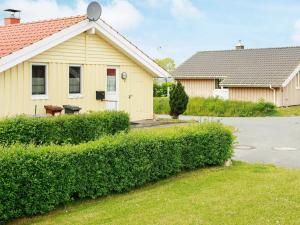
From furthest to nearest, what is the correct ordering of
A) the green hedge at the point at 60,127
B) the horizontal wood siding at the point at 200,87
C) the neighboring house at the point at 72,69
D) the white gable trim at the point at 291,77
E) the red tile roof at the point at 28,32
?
the horizontal wood siding at the point at 200,87, the white gable trim at the point at 291,77, the red tile roof at the point at 28,32, the neighboring house at the point at 72,69, the green hedge at the point at 60,127

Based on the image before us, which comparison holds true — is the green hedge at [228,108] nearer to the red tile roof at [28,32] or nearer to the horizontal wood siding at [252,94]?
the horizontal wood siding at [252,94]

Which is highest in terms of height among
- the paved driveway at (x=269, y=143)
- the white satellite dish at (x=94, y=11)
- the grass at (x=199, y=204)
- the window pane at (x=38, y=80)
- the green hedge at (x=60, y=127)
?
the white satellite dish at (x=94, y=11)

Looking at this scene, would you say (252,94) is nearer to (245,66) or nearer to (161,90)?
(245,66)

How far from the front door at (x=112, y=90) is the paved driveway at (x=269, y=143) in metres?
4.79

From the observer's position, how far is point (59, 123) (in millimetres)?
13742

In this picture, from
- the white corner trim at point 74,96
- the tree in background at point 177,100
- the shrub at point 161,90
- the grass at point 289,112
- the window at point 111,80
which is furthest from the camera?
the shrub at point 161,90

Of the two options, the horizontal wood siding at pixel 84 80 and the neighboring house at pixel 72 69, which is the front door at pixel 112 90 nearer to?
the neighboring house at pixel 72 69

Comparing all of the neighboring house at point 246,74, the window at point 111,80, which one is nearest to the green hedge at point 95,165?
the window at point 111,80

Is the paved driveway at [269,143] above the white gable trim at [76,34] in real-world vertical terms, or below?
below

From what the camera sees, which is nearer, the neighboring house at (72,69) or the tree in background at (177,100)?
the neighboring house at (72,69)

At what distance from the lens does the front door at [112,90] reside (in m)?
21.3

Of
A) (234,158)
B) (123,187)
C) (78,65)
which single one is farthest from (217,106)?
(123,187)

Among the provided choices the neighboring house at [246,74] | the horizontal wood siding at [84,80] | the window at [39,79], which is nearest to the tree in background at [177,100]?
the horizontal wood siding at [84,80]

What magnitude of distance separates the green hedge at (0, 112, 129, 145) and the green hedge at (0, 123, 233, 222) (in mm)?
2451
